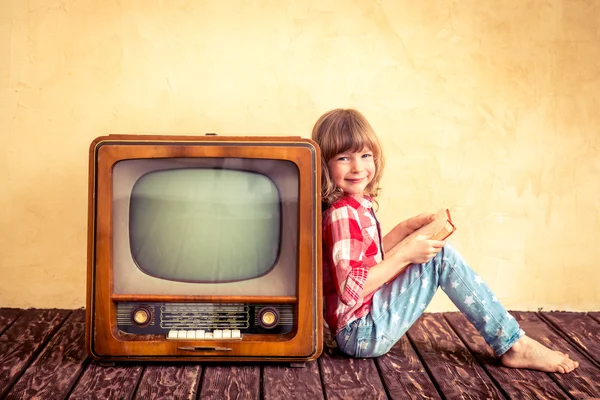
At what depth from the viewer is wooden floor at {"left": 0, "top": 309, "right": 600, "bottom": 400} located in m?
1.49

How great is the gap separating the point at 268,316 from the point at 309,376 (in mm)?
157

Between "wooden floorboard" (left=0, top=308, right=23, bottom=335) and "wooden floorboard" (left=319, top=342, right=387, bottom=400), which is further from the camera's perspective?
"wooden floorboard" (left=0, top=308, right=23, bottom=335)

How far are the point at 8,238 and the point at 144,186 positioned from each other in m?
0.65

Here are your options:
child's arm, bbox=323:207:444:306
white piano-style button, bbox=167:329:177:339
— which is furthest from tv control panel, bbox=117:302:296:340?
child's arm, bbox=323:207:444:306

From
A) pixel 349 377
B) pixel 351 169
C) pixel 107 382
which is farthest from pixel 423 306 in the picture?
pixel 107 382

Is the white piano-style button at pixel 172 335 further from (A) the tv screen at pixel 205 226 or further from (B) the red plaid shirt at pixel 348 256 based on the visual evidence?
(B) the red plaid shirt at pixel 348 256

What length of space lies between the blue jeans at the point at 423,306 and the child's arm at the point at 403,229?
0.15 meters

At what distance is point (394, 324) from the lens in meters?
1.67

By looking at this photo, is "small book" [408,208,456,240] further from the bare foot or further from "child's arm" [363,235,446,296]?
the bare foot

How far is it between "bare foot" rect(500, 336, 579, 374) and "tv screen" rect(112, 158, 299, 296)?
20.4 inches

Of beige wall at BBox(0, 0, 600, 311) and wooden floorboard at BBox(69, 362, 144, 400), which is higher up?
beige wall at BBox(0, 0, 600, 311)

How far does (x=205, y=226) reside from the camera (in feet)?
5.10

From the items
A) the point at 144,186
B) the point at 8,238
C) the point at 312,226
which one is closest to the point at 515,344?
the point at 312,226

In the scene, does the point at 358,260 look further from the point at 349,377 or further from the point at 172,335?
the point at 172,335
